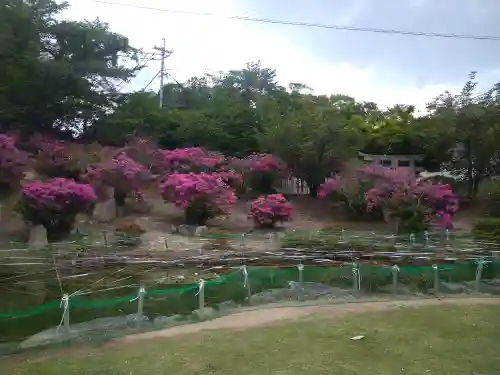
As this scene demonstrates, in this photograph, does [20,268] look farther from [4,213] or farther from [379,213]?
[379,213]

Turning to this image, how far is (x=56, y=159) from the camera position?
14.0 m

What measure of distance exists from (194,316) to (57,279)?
2.98m

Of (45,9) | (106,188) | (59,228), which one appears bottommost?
(59,228)

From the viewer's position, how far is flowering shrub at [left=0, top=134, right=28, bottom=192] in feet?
40.7

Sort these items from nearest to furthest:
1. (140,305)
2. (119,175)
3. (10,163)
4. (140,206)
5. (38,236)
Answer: (140,305)
(38,236)
(10,163)
(119,175)
(140,206)

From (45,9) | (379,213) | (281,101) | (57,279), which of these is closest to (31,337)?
(57,279)

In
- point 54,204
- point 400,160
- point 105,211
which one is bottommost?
point 105,211

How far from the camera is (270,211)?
13.0 m

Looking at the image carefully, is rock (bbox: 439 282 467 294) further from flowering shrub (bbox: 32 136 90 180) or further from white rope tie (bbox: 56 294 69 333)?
flowering shrub (bbox: 32 136 90 180)

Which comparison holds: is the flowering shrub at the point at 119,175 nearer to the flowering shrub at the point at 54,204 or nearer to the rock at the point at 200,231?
the flowering shrub at the point at 54,204

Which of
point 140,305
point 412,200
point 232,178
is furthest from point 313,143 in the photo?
point 140,305

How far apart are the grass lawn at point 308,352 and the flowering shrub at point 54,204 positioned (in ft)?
19.3

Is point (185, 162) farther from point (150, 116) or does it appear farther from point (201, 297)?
point (201, 297)

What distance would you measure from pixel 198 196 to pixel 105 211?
253 cm
